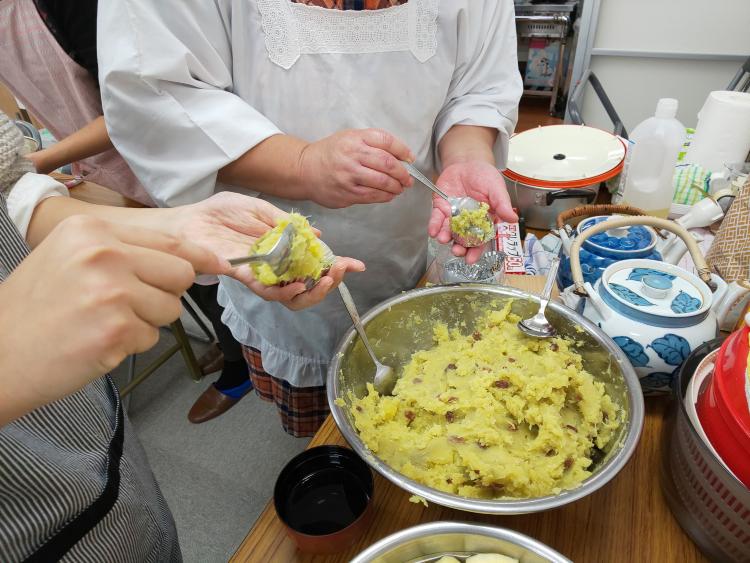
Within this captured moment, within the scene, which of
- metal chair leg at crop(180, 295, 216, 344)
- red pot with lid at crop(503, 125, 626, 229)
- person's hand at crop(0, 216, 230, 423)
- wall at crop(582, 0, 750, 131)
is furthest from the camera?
wall at crop(582, 0, 750, 131)

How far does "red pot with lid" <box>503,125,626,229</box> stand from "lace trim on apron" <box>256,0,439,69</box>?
0.68m

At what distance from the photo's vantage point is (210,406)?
232cm

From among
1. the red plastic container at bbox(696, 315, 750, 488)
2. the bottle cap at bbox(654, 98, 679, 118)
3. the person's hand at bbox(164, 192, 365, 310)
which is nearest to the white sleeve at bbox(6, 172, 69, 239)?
the person's hand at bbox(164, 192, 365, 310)

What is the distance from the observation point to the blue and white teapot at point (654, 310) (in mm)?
853

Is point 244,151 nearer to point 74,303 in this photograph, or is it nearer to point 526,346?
point 74,303

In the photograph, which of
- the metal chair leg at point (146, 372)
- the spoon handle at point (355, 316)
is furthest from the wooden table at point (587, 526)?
the metal chair leg at point (146, 372)

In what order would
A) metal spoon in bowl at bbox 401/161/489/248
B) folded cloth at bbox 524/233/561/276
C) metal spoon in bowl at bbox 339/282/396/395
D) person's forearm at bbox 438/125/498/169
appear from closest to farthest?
metal spoon in bowl at bbox 339/282/396/395
metal spoon in bowl at bbox 401/161/489/248
person's forearm at bbox 438/125/498/169
folded cloth at bbox 524/233/561/276

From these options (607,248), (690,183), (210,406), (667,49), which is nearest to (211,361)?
(210,406)

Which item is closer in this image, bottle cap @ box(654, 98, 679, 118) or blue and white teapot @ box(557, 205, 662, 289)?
blue and white teapot @ box(557, 205, 662, 289)

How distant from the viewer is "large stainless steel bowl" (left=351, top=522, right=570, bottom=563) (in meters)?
0.60

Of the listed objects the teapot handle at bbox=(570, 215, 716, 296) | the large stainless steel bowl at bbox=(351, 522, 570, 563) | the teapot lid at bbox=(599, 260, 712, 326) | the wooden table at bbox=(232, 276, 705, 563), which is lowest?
the wooden table at bbox=(232, 276, 705, 563)

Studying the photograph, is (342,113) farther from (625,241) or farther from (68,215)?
(625,241)

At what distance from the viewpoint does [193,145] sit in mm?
988

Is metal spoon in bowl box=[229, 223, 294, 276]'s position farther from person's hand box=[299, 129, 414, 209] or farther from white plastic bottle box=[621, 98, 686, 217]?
white plastic bottle box=[621, 98, 686, 217]
